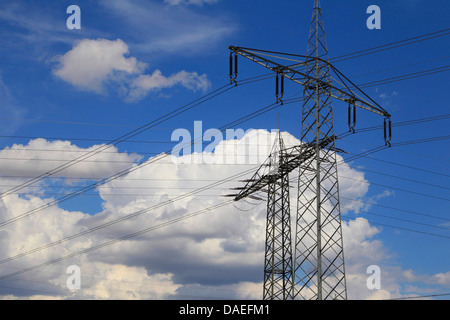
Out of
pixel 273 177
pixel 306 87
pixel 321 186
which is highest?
pixel 306 87

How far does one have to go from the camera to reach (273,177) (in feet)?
185

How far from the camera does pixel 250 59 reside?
3834cm
